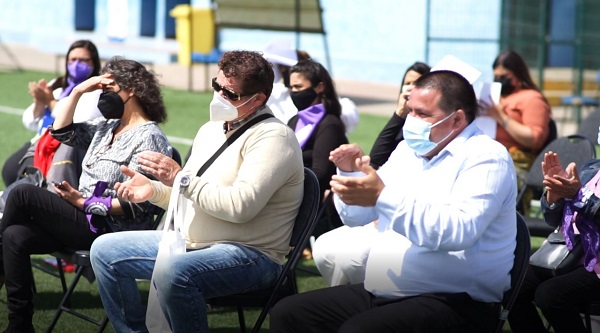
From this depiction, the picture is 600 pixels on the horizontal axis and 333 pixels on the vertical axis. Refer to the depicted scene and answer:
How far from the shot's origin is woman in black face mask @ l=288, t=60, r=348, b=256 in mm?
6324

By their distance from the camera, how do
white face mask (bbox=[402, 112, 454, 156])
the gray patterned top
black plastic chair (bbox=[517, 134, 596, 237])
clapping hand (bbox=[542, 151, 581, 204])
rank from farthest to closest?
1. black plastic chair (bbox=[517, 134, 596, 237])
2. the gray patterned top
3. clapping hand (bbox=[542, 151, 581, 204])
4. white face mask (bbox=[402, 112, 454, 156])

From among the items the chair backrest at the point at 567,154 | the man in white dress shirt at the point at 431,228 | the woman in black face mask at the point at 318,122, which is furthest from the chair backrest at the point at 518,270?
the woman in black face mask at the point at 318,122

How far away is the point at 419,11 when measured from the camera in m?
20.0

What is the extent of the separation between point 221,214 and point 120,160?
1051 millimetres

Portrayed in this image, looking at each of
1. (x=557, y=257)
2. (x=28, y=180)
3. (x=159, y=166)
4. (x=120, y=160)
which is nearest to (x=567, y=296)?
(x=557, y=257)

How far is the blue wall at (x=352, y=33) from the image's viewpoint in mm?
16594

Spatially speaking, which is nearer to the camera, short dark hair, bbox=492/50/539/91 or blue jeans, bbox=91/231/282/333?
blue jeans, bbox=91/231/282/333

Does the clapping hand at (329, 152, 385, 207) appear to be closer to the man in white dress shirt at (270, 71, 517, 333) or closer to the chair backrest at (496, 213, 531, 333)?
the man in white dress shirt at (270, 71, 517, 333)

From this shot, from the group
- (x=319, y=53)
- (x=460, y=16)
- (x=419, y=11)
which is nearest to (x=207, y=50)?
(x=319, y=53)

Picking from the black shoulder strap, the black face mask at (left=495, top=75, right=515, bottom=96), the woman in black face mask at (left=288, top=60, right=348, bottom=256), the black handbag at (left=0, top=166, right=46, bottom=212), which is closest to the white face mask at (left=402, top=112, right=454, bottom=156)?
the black shoulder strap

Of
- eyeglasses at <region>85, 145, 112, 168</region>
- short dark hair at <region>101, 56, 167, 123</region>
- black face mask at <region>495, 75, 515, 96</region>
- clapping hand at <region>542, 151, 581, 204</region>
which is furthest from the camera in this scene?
black face mask at <region>495, 75, 515, 96</region>

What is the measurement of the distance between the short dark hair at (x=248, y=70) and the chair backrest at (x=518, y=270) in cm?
133

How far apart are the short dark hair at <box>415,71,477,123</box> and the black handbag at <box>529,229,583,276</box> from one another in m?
0.99

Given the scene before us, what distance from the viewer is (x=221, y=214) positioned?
4.50 metres
